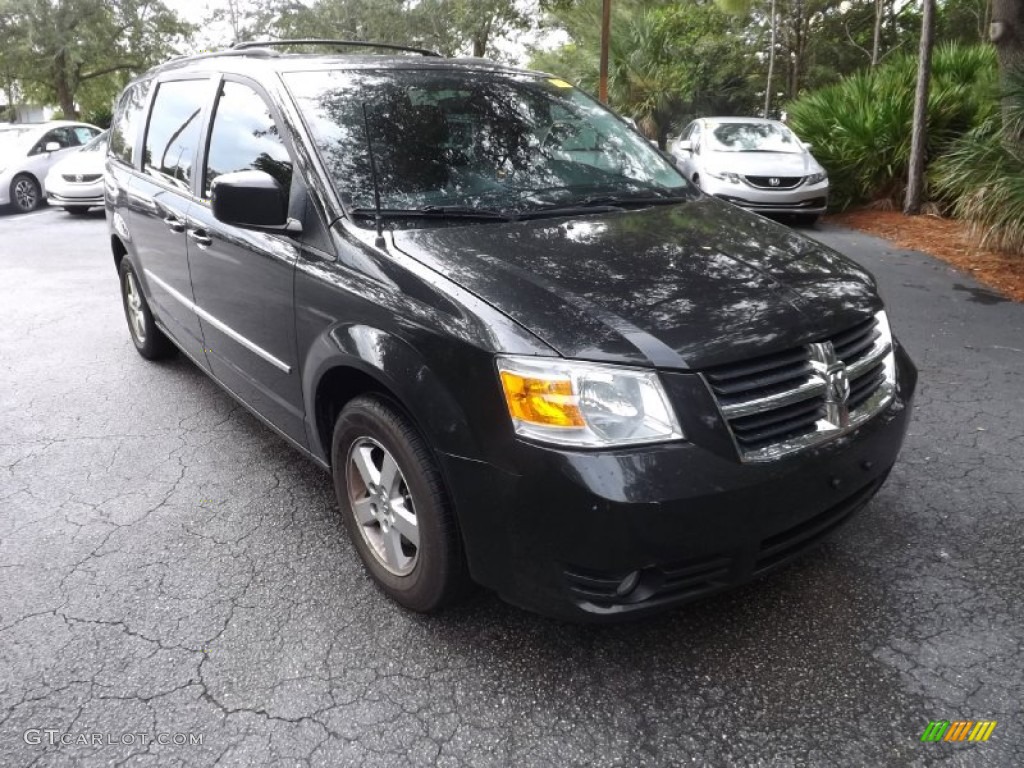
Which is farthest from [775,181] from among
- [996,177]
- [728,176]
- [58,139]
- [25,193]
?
[58,139]

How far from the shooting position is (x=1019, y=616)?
8.54 ft

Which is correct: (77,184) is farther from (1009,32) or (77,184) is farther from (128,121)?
(1009,32)

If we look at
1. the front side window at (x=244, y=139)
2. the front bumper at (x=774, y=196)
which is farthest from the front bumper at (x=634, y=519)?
the front bumper at (x=774, y=196)

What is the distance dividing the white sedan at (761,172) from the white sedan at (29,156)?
37.0 feet

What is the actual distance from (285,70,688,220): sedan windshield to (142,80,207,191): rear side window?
0.89 m

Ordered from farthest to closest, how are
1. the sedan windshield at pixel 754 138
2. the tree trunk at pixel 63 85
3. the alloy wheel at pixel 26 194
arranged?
the tree trunk at pixel 63 85, the alloy wheel at pixel 26 194, the sedan windshield at pixel 754 138

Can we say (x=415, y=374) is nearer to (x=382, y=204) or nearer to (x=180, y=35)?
(x=382, y=204)

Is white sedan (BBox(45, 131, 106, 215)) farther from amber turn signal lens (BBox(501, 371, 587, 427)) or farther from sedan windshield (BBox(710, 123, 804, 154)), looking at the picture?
amber turn signal lens (BBox(501, 371, 587, 427))

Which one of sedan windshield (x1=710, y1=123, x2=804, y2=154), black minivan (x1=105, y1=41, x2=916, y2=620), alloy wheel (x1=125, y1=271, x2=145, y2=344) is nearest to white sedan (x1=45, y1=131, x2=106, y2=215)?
alloy wheel (x1=125, y1=271, x2=145, y2=344)

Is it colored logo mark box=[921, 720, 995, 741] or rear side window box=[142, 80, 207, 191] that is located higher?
rear side window box=[142, 80, 207, 191]

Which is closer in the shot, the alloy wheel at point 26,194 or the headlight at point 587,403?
the headlight at point 587,403

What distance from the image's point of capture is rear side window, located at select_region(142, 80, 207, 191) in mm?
3781

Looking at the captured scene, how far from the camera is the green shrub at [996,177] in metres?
7.81

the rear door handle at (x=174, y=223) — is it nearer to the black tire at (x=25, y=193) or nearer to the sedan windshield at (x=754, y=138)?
the sedan windshield at (x=754, y=138)
